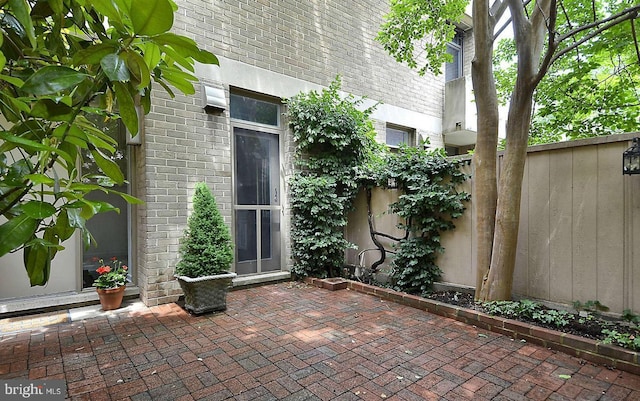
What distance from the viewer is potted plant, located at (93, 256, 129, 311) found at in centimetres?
365

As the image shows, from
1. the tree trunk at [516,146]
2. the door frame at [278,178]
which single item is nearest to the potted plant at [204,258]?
the door frame at [278,178]

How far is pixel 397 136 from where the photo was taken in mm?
7203

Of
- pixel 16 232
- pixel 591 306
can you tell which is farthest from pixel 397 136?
pixel 16 232

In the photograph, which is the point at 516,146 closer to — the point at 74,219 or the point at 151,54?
the point at 151,54

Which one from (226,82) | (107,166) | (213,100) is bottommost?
(107,166)

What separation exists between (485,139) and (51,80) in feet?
12.3

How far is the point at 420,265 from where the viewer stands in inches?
163

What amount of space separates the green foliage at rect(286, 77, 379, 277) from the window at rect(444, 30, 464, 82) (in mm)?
4506

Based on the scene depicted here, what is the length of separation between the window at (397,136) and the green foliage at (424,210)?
2.64 metres

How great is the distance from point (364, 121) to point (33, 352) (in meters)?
4.85

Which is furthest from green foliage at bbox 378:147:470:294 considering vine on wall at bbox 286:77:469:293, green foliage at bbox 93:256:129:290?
green foliage at bbox 93:256:129:290

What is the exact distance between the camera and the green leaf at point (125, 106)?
0.65 m

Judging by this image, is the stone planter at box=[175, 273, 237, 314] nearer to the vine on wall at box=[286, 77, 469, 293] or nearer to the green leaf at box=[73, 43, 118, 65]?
the vine on wall at box=[286, 77, 469, 293]

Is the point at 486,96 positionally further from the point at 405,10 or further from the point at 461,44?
the point at 461,44
